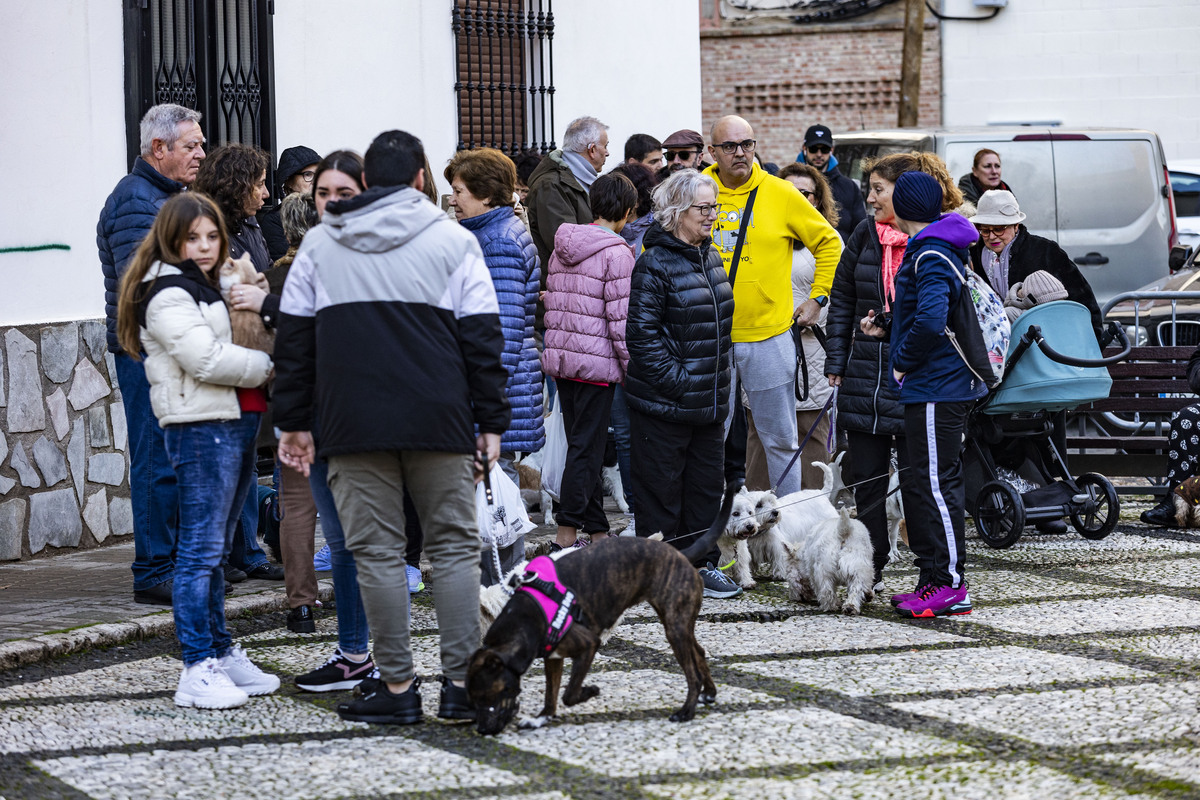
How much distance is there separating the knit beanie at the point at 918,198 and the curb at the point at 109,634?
3.15 metres

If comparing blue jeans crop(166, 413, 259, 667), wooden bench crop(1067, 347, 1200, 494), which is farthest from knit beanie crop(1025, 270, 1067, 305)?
blue jeans crop(166, 413, 259, 667)

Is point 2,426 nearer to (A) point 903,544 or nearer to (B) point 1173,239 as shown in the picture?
(A) point 903,544

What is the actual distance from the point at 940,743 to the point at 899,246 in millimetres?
3046

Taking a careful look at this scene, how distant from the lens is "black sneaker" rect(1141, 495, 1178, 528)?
8844mm

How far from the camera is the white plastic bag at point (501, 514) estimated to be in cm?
648

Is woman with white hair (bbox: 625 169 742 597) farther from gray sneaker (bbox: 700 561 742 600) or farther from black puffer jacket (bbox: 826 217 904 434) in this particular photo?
black puffer jacket (bbox: 826 217 904 434)

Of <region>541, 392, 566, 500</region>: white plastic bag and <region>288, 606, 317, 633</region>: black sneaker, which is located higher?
<region>541, 392, 566, 500</region>: white plastic bag

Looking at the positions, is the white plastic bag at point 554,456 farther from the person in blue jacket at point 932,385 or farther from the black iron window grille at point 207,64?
the black iron window grille at point 207,64

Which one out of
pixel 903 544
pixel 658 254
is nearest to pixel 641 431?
pixel 658 254

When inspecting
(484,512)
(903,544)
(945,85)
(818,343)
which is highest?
(945,85)

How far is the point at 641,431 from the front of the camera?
706cm

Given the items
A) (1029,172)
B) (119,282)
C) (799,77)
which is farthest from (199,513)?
(799,77)

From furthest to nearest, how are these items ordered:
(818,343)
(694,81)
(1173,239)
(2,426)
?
1. (1173,239)
2. (694,81)
3. (818,343)
4. (2,426)

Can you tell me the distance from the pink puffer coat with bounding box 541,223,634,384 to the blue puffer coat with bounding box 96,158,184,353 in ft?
6.13
